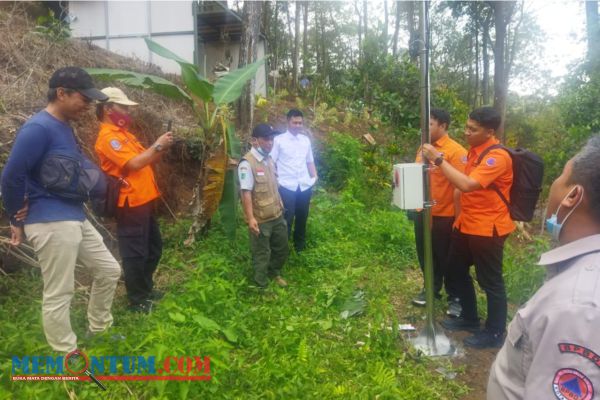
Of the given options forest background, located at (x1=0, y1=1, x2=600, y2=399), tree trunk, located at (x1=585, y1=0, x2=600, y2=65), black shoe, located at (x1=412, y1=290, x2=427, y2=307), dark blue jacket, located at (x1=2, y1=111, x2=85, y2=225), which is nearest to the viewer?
dark blue jacket, located at (x1=2, y1=111, x2=85, y2=225)

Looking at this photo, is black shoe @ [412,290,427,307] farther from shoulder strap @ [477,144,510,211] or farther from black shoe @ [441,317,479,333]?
shoulder strap @ [477,144,510,211]

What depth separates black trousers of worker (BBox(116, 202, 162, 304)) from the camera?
377cm

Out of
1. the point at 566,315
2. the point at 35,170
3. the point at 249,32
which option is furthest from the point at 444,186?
the point at 249,32

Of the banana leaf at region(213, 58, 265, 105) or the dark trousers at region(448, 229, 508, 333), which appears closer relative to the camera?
the dark trousers at region(448, 229, 508, 333)

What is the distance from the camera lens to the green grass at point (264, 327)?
291 cm

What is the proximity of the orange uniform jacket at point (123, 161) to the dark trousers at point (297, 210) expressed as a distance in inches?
76.1

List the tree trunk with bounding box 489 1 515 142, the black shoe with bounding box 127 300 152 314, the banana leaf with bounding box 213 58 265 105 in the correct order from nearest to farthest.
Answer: the black shoe with bounding box 127 300 152 314, the banana leaf with bounding box 213 58 265 105, the tree trunk with bounding box 489 1 515 142

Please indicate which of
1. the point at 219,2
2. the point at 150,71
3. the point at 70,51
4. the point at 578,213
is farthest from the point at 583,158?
the point at 219,2

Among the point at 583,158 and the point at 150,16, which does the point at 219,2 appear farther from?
the point at 583,158

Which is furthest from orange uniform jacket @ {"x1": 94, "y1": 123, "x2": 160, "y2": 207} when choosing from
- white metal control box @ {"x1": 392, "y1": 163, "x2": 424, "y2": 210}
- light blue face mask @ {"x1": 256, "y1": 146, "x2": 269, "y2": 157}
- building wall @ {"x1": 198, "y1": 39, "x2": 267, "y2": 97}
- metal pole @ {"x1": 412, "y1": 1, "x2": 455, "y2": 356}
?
building wall @ {"x1": 198, "y1": 39, "x2": 267, "y2": 97}

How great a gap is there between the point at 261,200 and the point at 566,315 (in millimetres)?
3634

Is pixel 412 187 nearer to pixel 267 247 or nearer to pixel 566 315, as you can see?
pixel 267 247

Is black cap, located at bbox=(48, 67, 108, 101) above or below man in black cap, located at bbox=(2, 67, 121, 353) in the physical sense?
above

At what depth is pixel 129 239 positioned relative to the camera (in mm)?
3793
